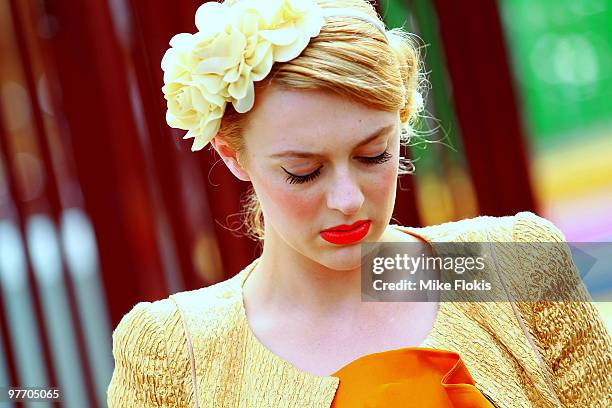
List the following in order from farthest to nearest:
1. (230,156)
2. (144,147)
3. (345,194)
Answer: (144,147) → (230,156) → (345,194)

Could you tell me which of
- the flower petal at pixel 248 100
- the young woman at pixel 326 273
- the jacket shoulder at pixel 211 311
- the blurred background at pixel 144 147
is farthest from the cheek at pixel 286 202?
the blurred background at pixel 144 147

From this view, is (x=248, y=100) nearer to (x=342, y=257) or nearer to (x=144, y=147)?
(x=342, y=257)

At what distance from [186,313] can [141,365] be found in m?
0.12

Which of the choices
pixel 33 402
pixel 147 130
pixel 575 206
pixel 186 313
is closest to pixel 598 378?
pixel 186 313

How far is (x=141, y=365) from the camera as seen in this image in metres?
1.58

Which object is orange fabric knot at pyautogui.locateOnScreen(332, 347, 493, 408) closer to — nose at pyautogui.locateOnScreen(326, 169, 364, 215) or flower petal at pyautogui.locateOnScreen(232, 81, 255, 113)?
nose at pyautogui.locateOnScreen(326, 169, 364, 215)

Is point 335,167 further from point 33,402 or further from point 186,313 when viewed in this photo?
point 33,402

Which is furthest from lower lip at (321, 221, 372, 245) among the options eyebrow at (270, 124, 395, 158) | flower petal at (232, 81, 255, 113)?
flower petal at (232, 81, 255, 113)

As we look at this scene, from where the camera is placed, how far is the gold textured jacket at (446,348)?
147cm

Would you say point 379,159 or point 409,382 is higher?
point 379,159

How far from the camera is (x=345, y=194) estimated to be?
4.58 ft

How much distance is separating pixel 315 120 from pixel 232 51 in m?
0.19

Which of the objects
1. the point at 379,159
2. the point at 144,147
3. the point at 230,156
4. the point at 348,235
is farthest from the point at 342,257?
the point at 144,147

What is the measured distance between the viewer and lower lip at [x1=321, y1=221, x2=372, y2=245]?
1433 millimetres
